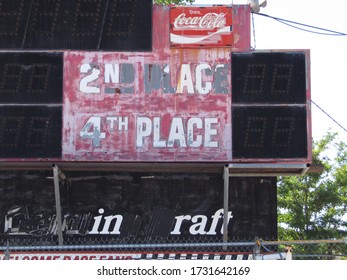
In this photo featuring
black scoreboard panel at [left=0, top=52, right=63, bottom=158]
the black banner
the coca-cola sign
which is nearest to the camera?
black scoreboard panel at [left=0, top=52, right=63, bottom=158]

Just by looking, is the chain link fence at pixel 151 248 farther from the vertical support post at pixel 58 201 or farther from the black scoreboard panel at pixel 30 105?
the black scoreboard panel at pixel 30 105

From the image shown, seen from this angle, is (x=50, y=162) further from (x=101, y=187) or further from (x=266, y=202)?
(x=266, y=202)

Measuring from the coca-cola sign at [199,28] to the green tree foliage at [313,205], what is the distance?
1529 centimetres

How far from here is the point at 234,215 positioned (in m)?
19.1

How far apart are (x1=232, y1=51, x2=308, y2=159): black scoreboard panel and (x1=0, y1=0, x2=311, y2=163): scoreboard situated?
0.02 m

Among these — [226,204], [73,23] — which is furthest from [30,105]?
[226,204]

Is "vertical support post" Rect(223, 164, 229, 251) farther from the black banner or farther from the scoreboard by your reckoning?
the black banner

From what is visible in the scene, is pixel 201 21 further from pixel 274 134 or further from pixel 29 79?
pixel 29 79

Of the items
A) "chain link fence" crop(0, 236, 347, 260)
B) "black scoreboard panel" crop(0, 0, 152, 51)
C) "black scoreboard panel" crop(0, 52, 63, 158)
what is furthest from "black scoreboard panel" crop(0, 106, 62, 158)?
"chain link fence" crop(0, 236, 347, 260)

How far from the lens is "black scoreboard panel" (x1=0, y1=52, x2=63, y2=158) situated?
17781mm

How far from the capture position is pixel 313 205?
3341 centimetres

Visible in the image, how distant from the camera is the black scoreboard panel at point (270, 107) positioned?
58.9ft
